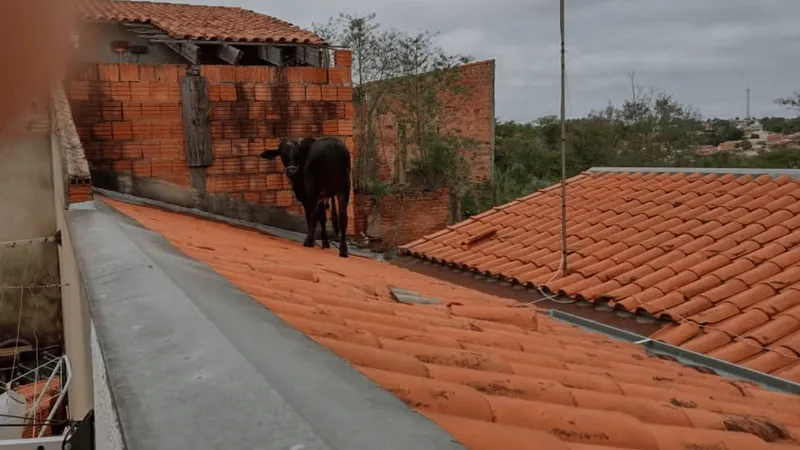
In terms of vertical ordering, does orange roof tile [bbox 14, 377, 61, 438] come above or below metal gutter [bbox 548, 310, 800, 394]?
below

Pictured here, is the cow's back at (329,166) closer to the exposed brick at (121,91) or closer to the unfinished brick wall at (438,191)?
the exposed brick at (121,91)

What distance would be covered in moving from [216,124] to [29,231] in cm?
248

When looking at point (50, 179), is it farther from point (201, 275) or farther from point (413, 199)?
point (413, 199)

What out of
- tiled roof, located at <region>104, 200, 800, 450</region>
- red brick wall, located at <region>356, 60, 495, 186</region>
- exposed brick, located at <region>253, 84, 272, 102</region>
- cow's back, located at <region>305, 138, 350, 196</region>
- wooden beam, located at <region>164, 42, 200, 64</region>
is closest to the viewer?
tiled roof, located at <region>104, 200, 800, 450</region>

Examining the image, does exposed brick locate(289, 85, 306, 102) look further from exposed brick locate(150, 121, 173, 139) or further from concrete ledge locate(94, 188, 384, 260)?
concrete ledge locate(94, 188, 384, 260)

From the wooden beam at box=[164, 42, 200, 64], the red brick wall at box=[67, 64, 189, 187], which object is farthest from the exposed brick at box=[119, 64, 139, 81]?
the wooden beam at box=[164, 42, 200, 64]

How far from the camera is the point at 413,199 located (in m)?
16.4

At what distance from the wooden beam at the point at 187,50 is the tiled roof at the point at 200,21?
183mm

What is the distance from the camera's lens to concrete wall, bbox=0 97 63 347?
8.09m

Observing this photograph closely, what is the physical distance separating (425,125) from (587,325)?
13.6m

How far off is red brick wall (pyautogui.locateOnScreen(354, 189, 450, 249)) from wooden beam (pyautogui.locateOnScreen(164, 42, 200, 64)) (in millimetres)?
6612

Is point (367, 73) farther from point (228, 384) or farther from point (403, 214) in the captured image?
point (228, 384)

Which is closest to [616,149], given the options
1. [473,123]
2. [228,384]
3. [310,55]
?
[473,123]

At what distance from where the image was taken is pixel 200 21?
36.2 feet
